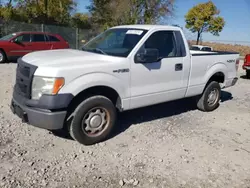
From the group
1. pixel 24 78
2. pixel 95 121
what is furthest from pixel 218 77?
pixel 24 78

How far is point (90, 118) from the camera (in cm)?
430

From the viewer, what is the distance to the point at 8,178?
3.34 m

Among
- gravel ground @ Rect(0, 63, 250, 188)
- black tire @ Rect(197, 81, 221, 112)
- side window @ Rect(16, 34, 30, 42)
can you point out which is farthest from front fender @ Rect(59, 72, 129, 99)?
side window @ Rect(16, 34, 30, 42)

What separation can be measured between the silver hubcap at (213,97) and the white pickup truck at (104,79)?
1.88 ft

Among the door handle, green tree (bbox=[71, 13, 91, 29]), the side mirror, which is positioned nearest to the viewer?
the side mirror

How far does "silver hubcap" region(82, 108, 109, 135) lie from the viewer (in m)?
4.27

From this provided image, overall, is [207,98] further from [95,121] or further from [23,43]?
[23,43]

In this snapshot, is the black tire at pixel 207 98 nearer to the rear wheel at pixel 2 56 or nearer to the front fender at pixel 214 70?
the front fender at pixel 214 70

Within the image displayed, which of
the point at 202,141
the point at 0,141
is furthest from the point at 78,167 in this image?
the point at 202,141

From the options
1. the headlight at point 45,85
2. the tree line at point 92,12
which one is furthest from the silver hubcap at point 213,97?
the tree line at point 92,12

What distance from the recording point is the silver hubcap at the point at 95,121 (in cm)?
427

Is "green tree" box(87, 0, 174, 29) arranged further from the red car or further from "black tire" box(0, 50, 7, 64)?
"black tire" box(0, 50, 7, 64)

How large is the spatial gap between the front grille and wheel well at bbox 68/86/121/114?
0.66 metres

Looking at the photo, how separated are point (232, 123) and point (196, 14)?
92.3ft
